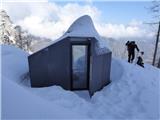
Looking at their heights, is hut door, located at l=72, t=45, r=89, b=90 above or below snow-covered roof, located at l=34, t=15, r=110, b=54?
below

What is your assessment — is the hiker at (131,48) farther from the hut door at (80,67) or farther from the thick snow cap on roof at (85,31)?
the hut door at (80,67)

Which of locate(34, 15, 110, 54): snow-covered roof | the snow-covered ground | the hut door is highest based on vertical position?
locate(34, 15, 110, 54): snow-covered roof

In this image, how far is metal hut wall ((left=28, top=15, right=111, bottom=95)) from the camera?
1222 cm

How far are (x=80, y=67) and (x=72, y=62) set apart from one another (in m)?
0.58

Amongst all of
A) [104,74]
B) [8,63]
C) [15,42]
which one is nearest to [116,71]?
[104,74]

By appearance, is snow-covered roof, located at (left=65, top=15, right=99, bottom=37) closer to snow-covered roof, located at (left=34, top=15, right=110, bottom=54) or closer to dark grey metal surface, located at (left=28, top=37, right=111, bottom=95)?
snow-covered roof, located at (left=34, top=15, right=110, bottom=54)

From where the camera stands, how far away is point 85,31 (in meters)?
12.6

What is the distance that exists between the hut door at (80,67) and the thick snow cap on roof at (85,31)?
0.60 m

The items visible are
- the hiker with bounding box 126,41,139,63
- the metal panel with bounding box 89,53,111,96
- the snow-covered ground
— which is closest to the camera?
the snow-covered ground

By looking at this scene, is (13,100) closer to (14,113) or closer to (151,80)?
(14,113)

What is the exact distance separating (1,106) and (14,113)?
36 cm

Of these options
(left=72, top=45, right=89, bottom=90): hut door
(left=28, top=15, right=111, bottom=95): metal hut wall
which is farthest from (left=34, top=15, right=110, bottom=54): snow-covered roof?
(left=72, top=45, right=89, bottom=90): hut door

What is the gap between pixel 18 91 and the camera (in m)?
4.84

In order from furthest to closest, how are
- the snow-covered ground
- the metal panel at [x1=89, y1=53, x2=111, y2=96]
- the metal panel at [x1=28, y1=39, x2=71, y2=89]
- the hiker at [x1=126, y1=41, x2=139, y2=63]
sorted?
the hiker at [x1=126, y1=41, x2=139, y2=63] < the metal panel at [x1=89, y1=53, x2=111, y2=96] < the metal panel at [x1=28, y1=39, x2=71, y2=89] < the snow-covered ground
